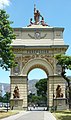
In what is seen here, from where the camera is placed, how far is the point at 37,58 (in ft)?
202

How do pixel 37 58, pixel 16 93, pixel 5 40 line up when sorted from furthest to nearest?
pixel 37 58
pixel 16 93
pixel 5 40

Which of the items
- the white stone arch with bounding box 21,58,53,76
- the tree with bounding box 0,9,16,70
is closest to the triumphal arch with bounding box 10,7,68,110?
the white stone arch with bounding box 21,58,53,76

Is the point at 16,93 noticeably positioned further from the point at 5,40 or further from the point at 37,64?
the point at 5,40

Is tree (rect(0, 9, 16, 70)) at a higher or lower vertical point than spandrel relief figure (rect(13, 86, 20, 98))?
higher

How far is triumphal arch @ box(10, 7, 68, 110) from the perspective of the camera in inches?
2367

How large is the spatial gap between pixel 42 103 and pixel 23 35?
10997 cm

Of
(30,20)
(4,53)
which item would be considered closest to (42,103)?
(30,20)

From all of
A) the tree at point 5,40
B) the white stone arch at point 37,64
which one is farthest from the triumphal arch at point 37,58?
the tree at point 5,40

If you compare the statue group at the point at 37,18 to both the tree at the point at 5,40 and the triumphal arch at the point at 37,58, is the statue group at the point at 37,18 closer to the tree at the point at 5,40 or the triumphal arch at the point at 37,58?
the triumphal arch at the point at 37,58

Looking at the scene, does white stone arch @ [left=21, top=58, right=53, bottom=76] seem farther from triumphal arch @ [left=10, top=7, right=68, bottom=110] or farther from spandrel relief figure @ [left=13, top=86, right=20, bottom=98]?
spandrel relief figure @ [left=13, top=86, right=20, bottom=98]

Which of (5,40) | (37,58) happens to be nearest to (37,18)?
(37,58)

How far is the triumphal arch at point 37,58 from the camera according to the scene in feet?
197

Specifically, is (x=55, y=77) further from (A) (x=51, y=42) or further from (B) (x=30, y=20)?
(B) (x=30, y=20)

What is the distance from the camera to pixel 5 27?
137 ft
